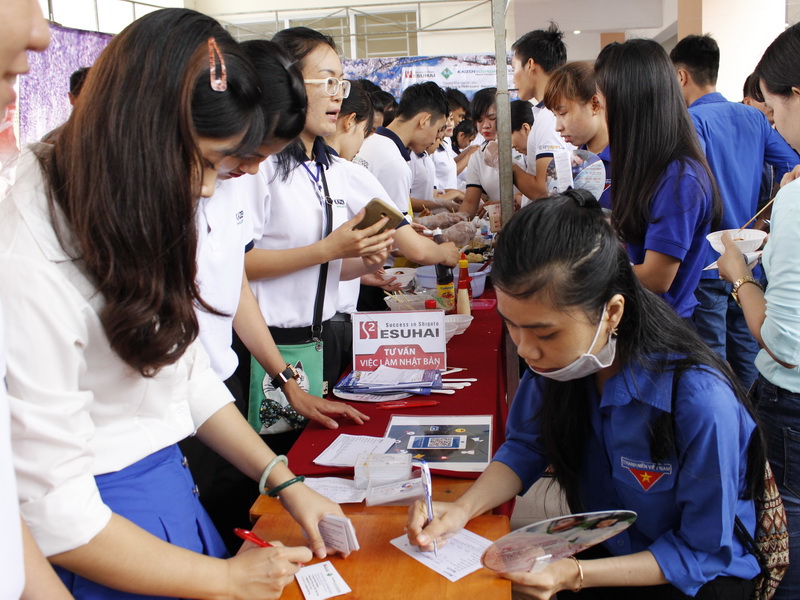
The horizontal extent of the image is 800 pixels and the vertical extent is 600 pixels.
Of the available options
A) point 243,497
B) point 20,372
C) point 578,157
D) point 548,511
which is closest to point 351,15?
point 578,157

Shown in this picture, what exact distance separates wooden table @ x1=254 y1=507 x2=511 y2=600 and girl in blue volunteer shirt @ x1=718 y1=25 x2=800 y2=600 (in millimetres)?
691

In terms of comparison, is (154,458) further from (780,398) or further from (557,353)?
(780,398)

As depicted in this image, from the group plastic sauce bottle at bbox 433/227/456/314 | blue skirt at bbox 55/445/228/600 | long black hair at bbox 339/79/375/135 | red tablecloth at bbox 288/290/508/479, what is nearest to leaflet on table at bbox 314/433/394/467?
red tablecloth at bbox 288/290/508/479

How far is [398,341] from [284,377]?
414 mm

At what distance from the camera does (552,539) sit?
39.7 inches

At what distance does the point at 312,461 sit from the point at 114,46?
0.95m

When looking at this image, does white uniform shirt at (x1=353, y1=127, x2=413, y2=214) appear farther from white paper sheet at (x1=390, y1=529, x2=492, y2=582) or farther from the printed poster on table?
white paper sheet at (x1=390, y1=529, x2=492, y2=582)

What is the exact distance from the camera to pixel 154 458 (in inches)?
41.8

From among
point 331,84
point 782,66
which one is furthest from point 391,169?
point 782,66

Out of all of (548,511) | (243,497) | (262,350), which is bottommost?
(548,511)

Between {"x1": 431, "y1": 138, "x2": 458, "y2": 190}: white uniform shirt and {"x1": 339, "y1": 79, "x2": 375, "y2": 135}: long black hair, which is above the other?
{"x1": 339, "y1": 79, "x2": 375, "y2": 135}: long black hair

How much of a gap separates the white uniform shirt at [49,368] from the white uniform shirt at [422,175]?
170 inches

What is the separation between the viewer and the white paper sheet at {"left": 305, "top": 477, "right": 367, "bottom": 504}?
137cm

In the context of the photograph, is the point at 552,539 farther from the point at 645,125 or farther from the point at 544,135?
the point at 544,135
